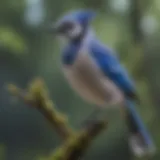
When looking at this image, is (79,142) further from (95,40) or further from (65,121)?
(95,40)

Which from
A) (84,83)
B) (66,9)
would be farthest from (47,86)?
(66,9)

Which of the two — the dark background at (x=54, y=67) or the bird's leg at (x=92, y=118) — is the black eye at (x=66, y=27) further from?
the bird's leg at (x=92, y=118)

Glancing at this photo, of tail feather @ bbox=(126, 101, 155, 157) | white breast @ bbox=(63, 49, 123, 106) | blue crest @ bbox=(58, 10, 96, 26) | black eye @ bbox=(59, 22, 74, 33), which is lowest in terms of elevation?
tail feather @ bbox=(126, 101, 155, 157)

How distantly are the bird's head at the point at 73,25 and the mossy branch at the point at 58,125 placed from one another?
0.15 m

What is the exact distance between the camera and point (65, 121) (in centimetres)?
114

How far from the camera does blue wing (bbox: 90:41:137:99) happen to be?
1134mm

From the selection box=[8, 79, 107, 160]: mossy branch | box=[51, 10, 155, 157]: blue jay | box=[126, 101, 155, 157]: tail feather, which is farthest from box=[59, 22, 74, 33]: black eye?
box=[126, 101, 155, 157]: tail feather

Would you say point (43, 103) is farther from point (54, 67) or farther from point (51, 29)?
point (51, 29)

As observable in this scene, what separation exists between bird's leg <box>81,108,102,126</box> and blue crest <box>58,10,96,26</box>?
25cm

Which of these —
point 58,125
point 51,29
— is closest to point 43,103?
point 58,125

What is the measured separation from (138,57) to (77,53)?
0.59 feet

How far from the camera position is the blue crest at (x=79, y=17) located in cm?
113

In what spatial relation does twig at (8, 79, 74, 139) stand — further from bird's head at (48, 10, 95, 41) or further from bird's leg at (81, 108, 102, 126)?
bird's head at (48, 10, 95, 41)

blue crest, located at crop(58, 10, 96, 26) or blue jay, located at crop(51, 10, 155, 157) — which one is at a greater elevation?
blue crest, located at crop(58, 10, 96, 26)
